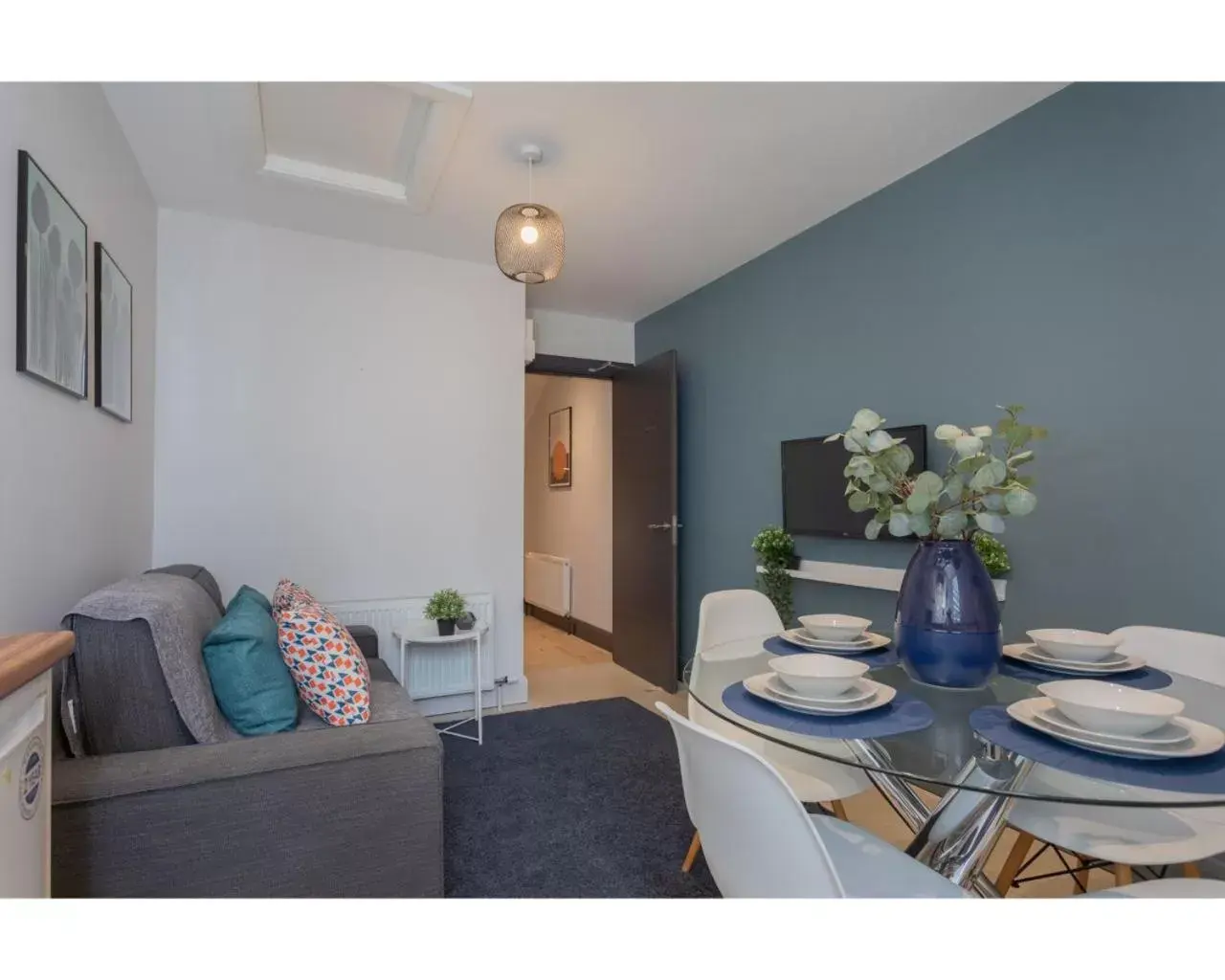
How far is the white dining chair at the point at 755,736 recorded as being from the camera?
1580 mm

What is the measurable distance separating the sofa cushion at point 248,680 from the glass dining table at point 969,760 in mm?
1094

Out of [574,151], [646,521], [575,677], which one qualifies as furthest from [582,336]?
[575,677]

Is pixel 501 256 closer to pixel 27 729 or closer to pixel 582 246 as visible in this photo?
pixel 582 246

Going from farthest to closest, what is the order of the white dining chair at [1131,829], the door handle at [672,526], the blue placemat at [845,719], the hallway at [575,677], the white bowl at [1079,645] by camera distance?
the door handle at [672,526] → the hallway at [575,677] → the white bowl at [1079,645] → the white dining chair at [1131,829] → the blue placemat at [845,719]

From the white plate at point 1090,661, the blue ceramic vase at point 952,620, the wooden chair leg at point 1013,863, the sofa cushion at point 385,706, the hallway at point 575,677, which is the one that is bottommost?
the hallway at point 575,677

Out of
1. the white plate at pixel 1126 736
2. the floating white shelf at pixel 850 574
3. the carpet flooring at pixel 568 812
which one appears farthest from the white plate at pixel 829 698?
the floating white shelf at pixel 850 574

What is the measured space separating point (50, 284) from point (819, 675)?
2.05m

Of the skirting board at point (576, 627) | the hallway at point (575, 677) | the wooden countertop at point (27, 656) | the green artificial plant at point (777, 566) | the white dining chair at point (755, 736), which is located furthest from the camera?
the skirting board at point (576, 627)

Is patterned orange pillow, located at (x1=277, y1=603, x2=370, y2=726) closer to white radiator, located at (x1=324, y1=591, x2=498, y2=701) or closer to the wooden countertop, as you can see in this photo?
the wooden countertop

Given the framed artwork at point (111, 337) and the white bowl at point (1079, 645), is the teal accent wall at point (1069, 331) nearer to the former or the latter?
the white bowl at point (1079, 645)

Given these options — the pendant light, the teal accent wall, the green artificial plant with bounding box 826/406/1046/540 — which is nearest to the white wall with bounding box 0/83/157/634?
the pendant light

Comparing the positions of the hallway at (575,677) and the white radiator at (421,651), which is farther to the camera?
Answer: the hallway at (575,677)

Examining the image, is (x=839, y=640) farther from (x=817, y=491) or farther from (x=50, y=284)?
(x=50, y=284)

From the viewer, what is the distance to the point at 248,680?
1652mm
